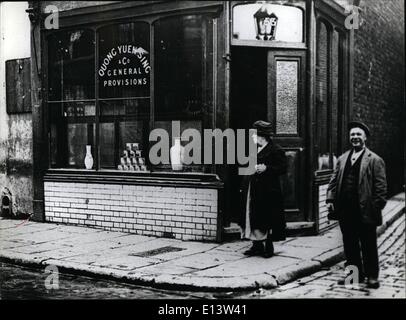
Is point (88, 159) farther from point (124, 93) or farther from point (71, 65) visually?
point (71, 65)

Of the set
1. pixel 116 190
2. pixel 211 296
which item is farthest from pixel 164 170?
pixel 211 296

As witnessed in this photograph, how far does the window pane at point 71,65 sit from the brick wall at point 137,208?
1.78 m

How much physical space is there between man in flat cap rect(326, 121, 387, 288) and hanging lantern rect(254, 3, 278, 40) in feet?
10.4

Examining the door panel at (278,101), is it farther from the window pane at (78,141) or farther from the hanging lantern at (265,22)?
the window pane at (78,141)

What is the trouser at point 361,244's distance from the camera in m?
6.25

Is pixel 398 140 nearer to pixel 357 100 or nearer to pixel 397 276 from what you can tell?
pixel 357 100

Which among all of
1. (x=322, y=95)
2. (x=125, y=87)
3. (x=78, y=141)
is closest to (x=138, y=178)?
(x=125, y=87)

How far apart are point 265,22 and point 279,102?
135 centimetres

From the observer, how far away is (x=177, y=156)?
30.2 feet

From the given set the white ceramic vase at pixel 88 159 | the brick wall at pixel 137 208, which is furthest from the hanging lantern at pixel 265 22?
the white ceramic vase at pixel 88 159

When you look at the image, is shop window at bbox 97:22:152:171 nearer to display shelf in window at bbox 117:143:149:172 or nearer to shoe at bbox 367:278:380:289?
display shelf in window at bbox 117:143:149:172

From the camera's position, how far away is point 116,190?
9.71 m
